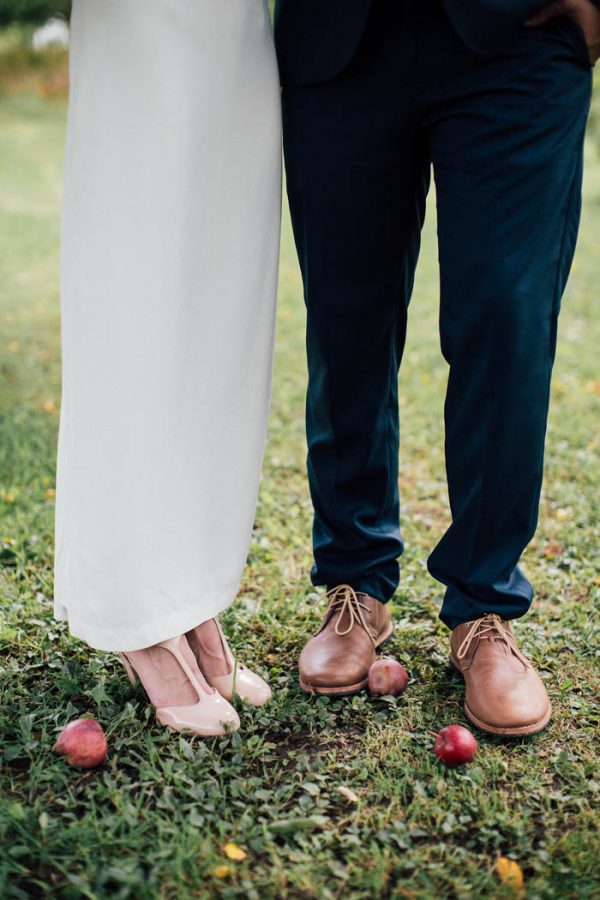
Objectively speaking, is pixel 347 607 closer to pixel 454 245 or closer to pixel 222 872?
pixel 222 872

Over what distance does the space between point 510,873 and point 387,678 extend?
619mm

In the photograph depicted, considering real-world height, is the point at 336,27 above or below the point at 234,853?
above

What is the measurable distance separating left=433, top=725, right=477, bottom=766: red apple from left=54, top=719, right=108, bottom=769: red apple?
71cm

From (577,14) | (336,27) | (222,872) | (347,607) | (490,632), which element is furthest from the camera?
(347,607)

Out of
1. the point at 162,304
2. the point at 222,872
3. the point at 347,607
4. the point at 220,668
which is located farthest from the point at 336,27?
the point at 222,872

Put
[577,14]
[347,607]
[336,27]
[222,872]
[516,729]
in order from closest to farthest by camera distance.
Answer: [222,872] → [577,14] → [336,27] → [516,729] → [347,607]

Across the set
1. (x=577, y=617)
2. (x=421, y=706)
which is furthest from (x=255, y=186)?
(x=577, y=617)

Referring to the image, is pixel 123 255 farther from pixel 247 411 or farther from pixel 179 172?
pixel 247 411

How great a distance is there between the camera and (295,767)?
6.52ft

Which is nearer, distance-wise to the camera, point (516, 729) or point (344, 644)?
point (516, 729)

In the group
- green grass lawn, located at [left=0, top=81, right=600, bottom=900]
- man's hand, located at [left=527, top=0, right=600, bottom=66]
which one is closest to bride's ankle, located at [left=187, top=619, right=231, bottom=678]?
green grass lawn, located at [left=0, top=81, right=600, bottom=900]

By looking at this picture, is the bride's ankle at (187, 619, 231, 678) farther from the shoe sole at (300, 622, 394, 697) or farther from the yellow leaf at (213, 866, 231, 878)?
the yellow leaf at (213, 866, 231, 878)

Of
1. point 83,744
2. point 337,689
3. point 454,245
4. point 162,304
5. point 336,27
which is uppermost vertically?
point 336,27

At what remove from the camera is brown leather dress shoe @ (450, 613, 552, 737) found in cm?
209
